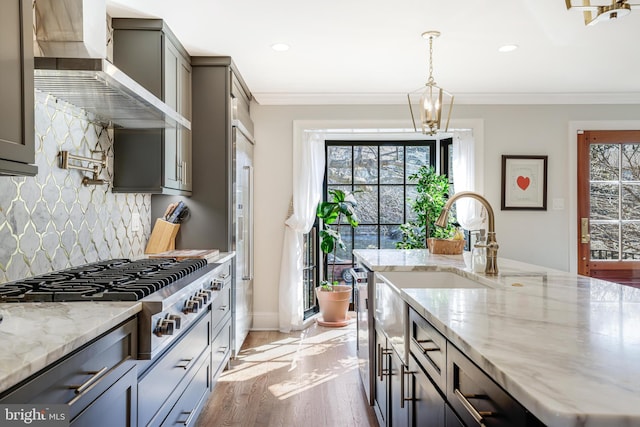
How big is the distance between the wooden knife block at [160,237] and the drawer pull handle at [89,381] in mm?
2063

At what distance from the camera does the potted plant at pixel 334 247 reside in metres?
4.75

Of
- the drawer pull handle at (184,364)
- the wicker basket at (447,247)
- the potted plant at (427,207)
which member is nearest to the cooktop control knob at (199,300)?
the drawer pull handle at (184,364)

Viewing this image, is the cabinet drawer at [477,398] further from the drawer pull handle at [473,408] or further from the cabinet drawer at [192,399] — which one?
the cabinet drawer at [192,399]

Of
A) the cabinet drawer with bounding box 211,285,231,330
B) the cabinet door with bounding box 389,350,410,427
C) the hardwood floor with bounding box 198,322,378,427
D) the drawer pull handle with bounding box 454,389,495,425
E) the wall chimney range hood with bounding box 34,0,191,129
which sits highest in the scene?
the wall chimney range hood with bounding box 34,0,191,129

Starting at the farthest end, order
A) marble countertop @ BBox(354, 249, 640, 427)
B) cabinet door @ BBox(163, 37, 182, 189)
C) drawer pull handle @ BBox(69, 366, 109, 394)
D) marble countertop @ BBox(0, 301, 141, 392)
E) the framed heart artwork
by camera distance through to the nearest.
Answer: the framed heart artwork, cabinet door @ BBox(163, 37, 182, 189), drawer pull handle @ BBox(69, 366, 109, 394), marble countertop @ BBox(0, 301, 141, 392), marble countertop @ BBox(354, 249, 640, 427)

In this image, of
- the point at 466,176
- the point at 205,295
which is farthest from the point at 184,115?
the point at 466,176

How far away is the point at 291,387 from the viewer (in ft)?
10.0

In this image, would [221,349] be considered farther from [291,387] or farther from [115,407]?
[115,407]

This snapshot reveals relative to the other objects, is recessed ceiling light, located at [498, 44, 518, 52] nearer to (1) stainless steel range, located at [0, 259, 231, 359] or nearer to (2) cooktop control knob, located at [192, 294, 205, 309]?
(1) stainless steel range, located at [0, 259, 231, 359]

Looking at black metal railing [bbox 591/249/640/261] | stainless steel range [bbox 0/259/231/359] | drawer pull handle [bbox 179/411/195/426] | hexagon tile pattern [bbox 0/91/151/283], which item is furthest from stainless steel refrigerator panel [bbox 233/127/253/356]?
black metal railing [bbox 591/249/640/261]

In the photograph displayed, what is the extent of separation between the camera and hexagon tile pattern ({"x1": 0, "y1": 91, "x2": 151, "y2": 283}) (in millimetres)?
1842

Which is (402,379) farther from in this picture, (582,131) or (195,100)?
(582,131)

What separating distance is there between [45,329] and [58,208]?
47.1 inches

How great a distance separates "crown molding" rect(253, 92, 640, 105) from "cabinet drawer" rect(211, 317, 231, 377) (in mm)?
2367
